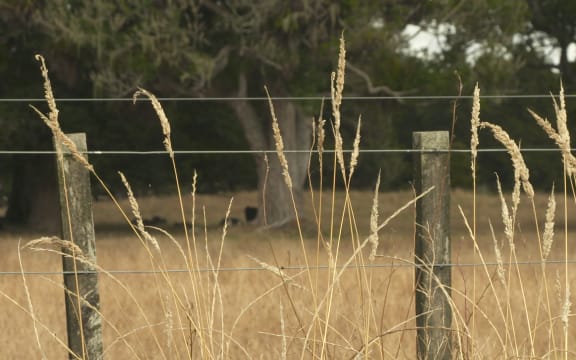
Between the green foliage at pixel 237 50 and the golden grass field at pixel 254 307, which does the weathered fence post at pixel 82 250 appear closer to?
the golden grass field at pixel 254 307

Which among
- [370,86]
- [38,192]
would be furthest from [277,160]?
[38,192]

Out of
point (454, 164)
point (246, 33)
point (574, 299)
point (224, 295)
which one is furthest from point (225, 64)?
point (454, 164)

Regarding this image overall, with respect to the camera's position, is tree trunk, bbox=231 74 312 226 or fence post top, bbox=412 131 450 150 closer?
fence post top, bbox=412 131 450 150

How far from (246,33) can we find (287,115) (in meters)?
1.96

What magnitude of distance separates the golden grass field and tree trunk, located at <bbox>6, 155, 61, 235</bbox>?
538cm

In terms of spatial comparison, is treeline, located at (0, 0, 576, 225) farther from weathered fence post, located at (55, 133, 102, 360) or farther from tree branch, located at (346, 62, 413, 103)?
weathered fence post, located at (55, 133, 102, 360)

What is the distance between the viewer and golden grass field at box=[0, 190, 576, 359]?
3116 millimetres

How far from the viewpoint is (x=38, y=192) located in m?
22.4

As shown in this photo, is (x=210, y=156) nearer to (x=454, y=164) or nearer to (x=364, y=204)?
Answer: (x=364, y=204)

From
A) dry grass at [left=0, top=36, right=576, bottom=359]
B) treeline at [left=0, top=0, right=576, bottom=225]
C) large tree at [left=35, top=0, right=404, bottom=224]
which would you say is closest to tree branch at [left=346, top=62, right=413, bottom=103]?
treeline at [left=0, top=0, right=576, bottom=225]

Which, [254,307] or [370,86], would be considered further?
[370,86]

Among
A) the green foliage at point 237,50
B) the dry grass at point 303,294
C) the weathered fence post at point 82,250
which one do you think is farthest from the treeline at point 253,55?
the weathered fence post at point 82,250

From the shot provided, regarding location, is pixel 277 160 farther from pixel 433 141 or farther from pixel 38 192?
pixel 433 141

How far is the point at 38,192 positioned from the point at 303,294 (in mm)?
20182
